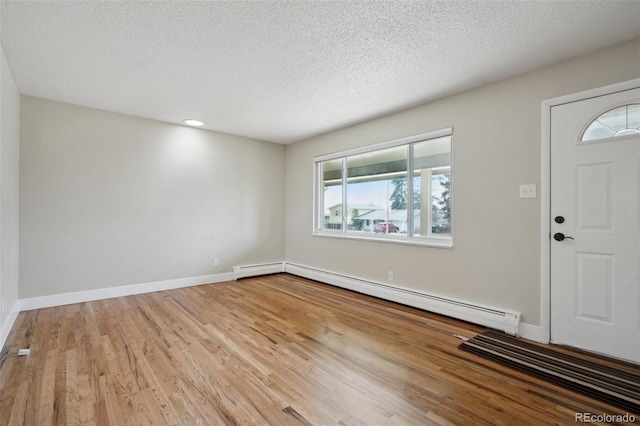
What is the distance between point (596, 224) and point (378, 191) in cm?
238

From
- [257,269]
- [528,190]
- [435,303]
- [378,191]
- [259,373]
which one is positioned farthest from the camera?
[257,269]

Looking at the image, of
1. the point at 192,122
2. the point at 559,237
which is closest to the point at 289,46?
the point at 192,122

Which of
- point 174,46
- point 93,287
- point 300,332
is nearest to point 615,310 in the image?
point 300,332

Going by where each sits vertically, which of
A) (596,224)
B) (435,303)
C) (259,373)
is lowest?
(259,373)

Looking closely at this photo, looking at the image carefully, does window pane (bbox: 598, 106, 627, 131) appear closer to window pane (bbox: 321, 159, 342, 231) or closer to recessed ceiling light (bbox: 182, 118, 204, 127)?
window pane (bbox: 321, 159, 342, 231)

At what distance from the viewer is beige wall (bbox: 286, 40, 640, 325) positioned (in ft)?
8.39

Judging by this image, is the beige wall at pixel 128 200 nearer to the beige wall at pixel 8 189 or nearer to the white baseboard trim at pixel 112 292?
the white baseboard trim at pixel 112 292

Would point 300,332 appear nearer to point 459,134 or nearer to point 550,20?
point 459,134

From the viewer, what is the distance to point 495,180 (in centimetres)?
293

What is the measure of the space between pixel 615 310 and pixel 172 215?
5077 mm

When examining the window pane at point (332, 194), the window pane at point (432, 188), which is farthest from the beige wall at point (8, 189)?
the window pane at point (432, 188)

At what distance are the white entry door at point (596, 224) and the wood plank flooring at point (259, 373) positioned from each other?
824 millimetres

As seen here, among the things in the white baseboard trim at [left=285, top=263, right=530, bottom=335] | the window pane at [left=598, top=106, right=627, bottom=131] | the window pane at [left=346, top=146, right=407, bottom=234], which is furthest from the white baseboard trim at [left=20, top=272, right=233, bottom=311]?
the window pane at [left=598, top=106, right=627, bottom=131]

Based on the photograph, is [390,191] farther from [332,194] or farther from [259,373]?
[259,373]
